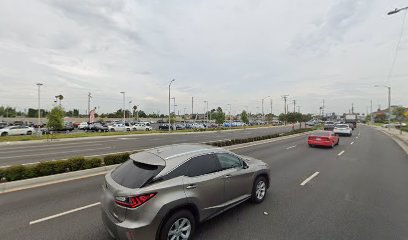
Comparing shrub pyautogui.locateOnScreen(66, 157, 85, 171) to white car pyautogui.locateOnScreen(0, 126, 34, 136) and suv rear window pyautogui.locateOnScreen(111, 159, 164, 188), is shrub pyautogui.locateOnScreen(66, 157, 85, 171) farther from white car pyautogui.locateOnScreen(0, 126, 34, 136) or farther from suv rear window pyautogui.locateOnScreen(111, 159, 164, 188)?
white car pyautogui.locateOnScreen(0, 126, 34, 136)

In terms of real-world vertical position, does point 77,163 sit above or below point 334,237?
above

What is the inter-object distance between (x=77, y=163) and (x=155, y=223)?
7.04 meters

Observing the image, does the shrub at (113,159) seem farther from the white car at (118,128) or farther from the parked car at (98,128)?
the parked car at (98,128)

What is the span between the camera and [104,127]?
43.3 metres

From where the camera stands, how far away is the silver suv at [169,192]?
12.5 feet

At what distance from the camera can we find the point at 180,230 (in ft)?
13.8

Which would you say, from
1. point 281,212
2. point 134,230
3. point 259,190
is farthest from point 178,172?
point 281,212

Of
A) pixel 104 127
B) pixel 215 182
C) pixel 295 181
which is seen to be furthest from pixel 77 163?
pixel 104 127

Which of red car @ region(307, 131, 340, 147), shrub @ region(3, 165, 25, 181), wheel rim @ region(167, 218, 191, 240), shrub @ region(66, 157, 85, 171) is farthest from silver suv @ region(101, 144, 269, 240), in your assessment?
red car @ region(307, 131, 340, 147)

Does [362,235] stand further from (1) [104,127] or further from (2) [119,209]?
(1) [104,127]

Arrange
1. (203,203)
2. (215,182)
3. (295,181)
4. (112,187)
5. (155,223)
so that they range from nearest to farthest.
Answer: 1. (155,223)
2. (112,187)
3. (203,203)
4. (215,182)
5. (295,181)

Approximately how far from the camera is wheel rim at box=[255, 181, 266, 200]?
6.28 meters

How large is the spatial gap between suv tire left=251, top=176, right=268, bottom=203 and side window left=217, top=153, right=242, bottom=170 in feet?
2.79

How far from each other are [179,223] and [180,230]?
13 centimetres
